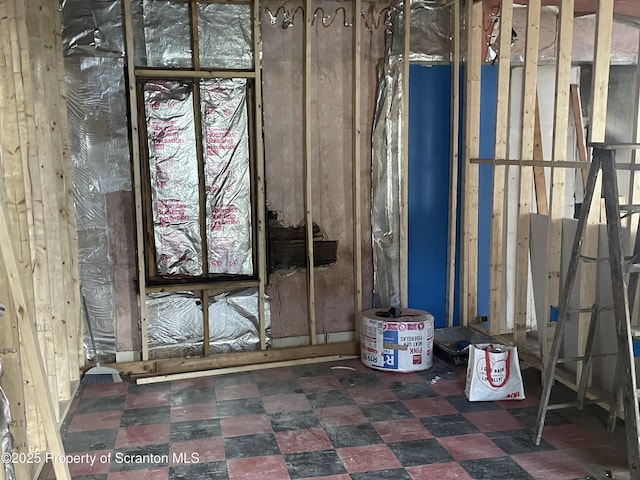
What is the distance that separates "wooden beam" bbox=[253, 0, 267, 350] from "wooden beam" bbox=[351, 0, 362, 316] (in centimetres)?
71

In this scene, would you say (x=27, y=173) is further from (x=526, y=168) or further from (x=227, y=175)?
(x=526, y=168)

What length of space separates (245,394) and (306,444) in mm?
868

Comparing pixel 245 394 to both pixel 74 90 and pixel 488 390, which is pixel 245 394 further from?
pixel 74 90

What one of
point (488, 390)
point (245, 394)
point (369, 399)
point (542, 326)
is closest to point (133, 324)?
point (245, 394)

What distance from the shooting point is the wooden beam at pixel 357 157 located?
4.59 metres

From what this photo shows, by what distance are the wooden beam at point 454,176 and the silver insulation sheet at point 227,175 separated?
1642mm

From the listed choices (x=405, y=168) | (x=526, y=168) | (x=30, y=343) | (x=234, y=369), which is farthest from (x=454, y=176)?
(x=30, y=343)

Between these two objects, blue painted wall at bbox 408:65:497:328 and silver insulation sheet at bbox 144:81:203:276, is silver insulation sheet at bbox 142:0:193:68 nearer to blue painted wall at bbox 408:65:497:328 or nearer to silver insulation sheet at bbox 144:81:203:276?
silver insulation sheet at bbox 144:81:203:276

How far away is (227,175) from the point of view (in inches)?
179

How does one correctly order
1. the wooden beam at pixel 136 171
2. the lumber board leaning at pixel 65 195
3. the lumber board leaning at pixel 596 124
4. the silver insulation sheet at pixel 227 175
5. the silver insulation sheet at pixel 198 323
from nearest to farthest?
the lumber board leaning at pixel 596 124 < the lumber board leaning at pixel 65 195 < the wooden beam at pixel 136 171 < the silver insulation sheet at pixel 227 175 < the silver insulation sheet at pixel 198 323

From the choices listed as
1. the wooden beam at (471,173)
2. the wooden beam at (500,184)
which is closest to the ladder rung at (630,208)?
the wooden beam at (500,184)

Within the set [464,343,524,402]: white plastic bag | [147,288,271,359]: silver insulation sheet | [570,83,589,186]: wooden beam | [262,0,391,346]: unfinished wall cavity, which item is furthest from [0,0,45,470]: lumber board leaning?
[570,83,589,186]: wooden beam

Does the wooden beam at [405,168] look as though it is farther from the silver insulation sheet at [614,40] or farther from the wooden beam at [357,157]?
the silver insulation sheet at [614,40]

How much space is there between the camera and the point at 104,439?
3.47 m
